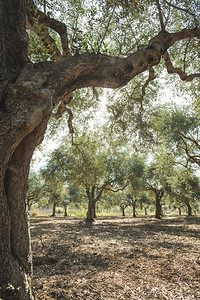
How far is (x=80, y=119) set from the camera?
11766mm

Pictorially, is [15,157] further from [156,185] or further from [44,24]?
[156,185]

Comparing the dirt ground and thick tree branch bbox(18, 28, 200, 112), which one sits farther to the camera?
the dirt ground

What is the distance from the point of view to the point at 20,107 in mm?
2688

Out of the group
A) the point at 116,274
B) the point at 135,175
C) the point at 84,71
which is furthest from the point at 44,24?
the point at 135,175

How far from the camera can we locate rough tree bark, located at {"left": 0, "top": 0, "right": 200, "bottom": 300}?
2.48m

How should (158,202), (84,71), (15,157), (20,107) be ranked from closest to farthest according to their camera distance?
(20,107), (15,157), (84,71), (158,202)

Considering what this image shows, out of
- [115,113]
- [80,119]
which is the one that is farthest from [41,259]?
[80,119]

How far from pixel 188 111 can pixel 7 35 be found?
17678 mm

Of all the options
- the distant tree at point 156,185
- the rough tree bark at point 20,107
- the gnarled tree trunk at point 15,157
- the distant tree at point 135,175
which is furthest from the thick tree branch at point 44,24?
the distant tree at point 156,185

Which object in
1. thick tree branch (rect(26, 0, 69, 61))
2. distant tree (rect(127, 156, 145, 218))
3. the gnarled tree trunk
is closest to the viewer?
the gnarled tree trunk

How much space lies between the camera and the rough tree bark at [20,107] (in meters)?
2.48

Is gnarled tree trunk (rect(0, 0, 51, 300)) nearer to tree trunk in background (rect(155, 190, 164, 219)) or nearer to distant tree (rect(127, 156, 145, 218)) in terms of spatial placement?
distant tree (rect(127, 156, 145, 218))

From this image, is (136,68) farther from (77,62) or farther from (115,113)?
(115,113)

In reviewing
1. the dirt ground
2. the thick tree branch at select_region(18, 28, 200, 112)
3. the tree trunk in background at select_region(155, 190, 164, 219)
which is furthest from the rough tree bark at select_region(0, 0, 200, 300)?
the tree trunk in background at select_region(155, 190, 164, 219)
